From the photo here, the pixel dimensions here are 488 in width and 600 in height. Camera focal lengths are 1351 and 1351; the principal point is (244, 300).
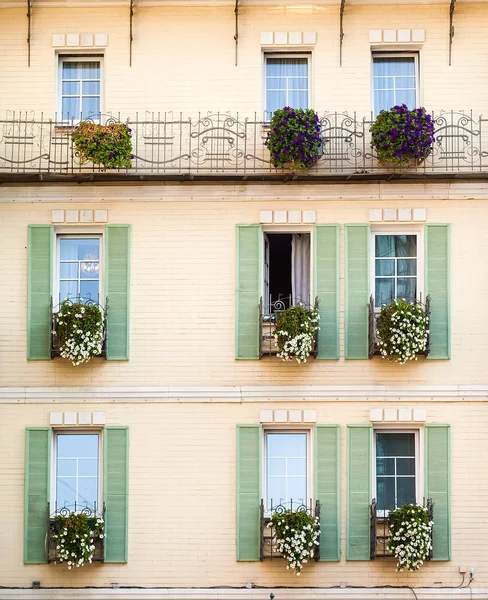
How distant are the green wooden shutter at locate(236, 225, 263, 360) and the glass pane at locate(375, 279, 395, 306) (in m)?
1.86

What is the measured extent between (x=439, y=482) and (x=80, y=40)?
888cm

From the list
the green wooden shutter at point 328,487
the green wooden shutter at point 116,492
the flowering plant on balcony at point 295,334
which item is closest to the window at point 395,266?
the flowering plant on balcony at point 295,334

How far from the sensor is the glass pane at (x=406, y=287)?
2100 centimetres

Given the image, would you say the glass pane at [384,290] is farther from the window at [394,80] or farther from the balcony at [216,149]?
the window at [394,80]

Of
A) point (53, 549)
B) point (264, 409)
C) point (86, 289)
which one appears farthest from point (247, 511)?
point (86, 289)

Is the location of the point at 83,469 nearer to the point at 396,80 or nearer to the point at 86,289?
the point at 86,289

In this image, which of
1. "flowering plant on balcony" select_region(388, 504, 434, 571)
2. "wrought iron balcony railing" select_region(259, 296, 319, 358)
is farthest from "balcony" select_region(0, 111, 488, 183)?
"flowering plant on balcony" select_region(388, 504, 434, 571)

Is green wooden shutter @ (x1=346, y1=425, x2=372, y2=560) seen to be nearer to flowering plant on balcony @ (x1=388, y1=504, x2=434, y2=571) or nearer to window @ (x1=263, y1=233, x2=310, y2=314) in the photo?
flowering plant on balcony @ (x1=388, y1=504, x2=434, y2=571)

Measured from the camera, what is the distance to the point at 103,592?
20.2 m

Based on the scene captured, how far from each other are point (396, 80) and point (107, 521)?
325 inches

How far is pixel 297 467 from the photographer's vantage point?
2067 cm

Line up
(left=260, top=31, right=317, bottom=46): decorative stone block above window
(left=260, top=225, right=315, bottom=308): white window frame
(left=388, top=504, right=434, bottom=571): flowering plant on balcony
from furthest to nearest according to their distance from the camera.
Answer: (left=260, top=31, right=317, bottom=46): decorative stone block above window, (left=260, top=225, right=315, bottom=308): white window frame, (left=388, top=504, right=434, bottom=571): flowering plant on balcony

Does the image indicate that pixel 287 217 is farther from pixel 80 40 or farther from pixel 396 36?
pixel 80 40

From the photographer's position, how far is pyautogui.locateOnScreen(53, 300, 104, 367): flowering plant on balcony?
20.1m
